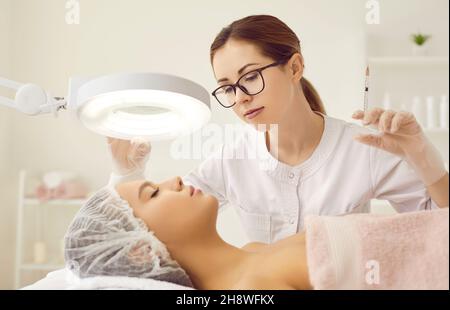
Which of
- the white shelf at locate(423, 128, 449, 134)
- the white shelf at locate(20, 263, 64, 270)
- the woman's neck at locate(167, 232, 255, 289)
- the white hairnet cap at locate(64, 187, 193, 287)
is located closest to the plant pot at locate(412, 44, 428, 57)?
the white shelf at locate(423, 128, 449, 134)

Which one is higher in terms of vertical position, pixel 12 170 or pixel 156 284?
pixel 12 170

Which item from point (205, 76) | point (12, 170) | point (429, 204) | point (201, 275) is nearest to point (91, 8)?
point (205, 76)

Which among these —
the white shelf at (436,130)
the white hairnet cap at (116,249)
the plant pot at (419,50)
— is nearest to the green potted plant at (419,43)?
the plant pot at (419,50)

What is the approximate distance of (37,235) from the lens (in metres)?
1.09

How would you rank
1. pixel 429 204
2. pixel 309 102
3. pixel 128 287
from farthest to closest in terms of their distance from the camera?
pixel 309 102 → pixel 429 204 → pixel 128 287

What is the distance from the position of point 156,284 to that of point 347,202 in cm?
44

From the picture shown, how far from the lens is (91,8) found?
1.04 meters

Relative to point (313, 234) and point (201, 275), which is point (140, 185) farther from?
point (313, 234)

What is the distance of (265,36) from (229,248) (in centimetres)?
43

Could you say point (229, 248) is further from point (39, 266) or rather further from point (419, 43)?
point (419, 43)

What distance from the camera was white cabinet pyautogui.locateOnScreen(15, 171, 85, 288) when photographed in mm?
1062

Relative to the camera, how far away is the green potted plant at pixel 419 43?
1.12 metres

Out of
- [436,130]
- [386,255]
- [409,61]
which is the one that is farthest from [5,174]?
[436,130]

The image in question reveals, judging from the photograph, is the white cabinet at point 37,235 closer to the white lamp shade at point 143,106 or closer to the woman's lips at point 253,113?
the white lamp shade at point 143,106
